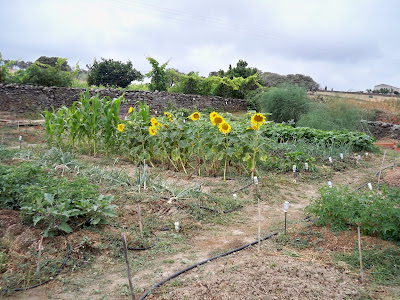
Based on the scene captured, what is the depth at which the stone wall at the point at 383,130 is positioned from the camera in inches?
457

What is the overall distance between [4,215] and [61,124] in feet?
12.8

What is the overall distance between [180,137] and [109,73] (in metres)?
19.0

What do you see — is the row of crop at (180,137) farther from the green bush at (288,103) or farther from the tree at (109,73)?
the tree at (109,73)

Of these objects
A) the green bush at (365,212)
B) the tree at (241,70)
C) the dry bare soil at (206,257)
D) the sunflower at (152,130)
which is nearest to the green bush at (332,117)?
the sunflower at (152,130)

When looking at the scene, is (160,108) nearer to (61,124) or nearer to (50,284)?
(61,124)

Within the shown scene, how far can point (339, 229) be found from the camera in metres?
3.28

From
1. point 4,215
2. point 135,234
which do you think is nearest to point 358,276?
point 135,234

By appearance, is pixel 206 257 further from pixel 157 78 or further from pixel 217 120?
pixel 157 78

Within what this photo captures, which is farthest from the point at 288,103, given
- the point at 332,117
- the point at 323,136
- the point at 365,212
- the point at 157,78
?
the point at 365,212

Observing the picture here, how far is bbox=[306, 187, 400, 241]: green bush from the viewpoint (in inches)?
119

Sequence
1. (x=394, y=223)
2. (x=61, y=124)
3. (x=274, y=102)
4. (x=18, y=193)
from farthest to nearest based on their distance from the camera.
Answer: (x=274, y=102), (x=61, y=124), (x=18, y=193), (x=394, y=223)

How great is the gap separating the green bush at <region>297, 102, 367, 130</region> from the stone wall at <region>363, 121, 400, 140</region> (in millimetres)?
552

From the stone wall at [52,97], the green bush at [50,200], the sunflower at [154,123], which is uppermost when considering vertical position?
the stone wall at [52,97]

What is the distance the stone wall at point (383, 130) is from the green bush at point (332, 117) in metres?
0.55
